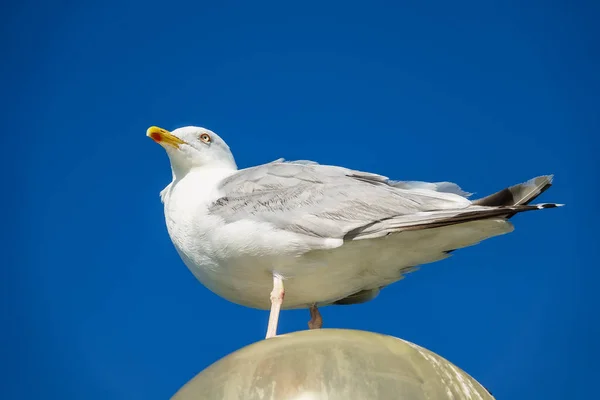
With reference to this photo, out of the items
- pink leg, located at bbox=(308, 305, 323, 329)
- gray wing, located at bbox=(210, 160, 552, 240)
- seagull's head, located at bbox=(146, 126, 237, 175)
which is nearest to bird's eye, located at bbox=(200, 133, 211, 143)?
seagull's head, located at bbox=(146, 126, 237, 175)

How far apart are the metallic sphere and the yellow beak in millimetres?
2482

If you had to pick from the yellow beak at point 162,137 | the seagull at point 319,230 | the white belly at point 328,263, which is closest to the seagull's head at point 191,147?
the yellow beak at point 162,137

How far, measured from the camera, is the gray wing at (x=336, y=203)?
4664 mm

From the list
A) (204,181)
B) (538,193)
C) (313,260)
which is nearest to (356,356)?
(313,260)

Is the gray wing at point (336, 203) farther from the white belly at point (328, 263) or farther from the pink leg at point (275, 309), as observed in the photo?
the pink leg at point (275, 309)

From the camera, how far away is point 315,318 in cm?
523

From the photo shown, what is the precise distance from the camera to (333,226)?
15.5ft

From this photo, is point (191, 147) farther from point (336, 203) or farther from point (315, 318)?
point (315, 318)

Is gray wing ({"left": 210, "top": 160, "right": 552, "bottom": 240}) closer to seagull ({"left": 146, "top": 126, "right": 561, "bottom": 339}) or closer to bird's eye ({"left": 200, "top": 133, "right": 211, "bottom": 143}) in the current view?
A: seagull ({"left": 146, "top": 126, "right": 561, "bottom": 339})

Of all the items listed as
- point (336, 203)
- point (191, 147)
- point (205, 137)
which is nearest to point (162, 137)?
point (191, 147)

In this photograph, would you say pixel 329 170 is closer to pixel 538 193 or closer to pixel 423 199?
pixel 423 199

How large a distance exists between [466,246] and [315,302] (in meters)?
1.07

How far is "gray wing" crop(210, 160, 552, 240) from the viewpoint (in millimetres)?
4664

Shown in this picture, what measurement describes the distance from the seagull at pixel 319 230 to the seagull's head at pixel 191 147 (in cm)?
51
